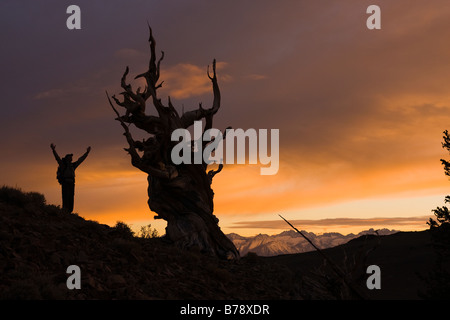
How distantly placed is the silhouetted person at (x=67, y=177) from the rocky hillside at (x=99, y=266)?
2.03m

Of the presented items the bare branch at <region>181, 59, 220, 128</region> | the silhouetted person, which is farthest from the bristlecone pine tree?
the silhouetted person

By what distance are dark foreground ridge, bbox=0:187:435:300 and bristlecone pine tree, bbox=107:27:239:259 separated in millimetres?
924

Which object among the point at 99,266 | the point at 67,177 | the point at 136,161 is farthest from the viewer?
the point at 67,177

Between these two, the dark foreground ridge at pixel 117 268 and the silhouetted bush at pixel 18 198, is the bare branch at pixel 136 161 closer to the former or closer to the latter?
the dark foreground ridge at pixel 117 268

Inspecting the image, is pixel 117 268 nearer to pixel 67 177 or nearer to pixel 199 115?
pixel 67 177

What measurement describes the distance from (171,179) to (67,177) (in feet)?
15.7

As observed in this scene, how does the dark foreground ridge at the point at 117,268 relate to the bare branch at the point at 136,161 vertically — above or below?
below

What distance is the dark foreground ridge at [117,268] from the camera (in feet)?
31.8

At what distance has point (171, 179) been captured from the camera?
61.5ft

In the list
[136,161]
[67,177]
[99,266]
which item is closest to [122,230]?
[136,161]

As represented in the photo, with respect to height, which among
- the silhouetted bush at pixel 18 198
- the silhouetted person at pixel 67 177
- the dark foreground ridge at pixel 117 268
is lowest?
the dark foreground ridge at pixel 117 268

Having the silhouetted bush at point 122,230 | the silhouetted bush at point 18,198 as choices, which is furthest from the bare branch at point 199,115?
the silhouetted bush at point 18,198
